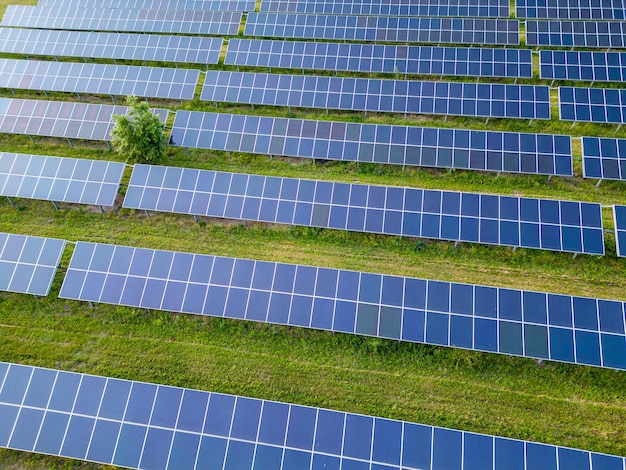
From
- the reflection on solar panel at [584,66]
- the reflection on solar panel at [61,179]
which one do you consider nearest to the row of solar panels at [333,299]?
the reflection on solar panel at [61,179]

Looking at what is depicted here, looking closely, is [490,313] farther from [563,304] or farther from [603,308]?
[603,308]

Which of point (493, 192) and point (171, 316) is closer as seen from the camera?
point (171, 316)

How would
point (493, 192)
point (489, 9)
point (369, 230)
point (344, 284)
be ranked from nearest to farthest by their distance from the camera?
1. point (344, 284)
2. point (369, 230)
3. point (493, 192)
4. point (489, 9)

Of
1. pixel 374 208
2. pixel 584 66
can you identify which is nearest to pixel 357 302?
pixel 374 208

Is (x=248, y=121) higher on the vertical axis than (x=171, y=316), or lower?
higher

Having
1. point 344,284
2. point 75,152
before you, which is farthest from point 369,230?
point 75,152

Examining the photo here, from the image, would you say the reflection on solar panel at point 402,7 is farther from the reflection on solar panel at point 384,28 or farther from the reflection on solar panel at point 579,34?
the reflection on solar panel at point 579,34
